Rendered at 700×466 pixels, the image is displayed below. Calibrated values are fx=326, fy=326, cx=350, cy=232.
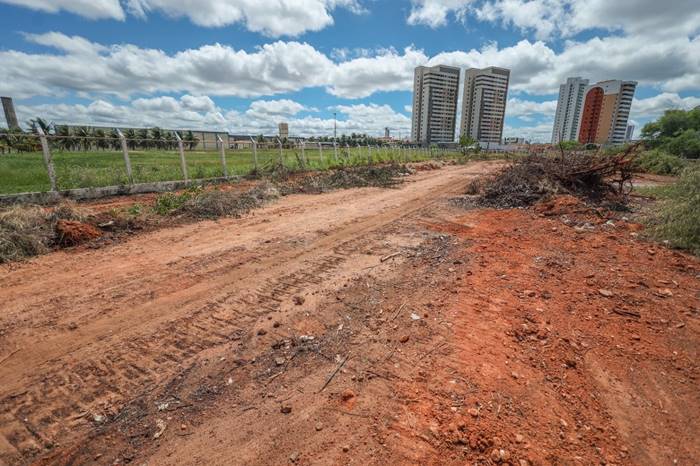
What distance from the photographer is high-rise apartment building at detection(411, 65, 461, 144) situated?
84.6 metres

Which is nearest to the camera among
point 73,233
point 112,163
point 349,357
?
point 349,357

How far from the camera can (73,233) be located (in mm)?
5832

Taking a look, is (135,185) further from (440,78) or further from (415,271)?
(440,78)

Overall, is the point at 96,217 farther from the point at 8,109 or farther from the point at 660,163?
the point at 8,109

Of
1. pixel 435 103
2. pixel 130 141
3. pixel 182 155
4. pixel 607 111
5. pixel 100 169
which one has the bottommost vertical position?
pixel 100 169

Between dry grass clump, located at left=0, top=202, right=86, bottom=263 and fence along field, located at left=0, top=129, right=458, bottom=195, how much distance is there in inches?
164

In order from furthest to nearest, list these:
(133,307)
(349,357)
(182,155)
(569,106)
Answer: (569,106), (182,155), (133,307), (349,357)

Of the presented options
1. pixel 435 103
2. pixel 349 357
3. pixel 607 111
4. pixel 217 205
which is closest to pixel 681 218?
pixel 349 357

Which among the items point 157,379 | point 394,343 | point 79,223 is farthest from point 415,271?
point 79,223

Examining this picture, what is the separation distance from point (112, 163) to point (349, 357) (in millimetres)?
12755

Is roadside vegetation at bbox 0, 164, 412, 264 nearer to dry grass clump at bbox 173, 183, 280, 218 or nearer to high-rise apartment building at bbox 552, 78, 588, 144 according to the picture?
dry grass clump at bbox 173, 183, 280, 218

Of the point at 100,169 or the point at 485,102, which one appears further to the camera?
the point at 485,102

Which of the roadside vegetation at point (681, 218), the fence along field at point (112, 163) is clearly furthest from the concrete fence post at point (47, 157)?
the roadside vegetation at point (681, 218)

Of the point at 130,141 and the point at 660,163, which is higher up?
the point at 130,141
